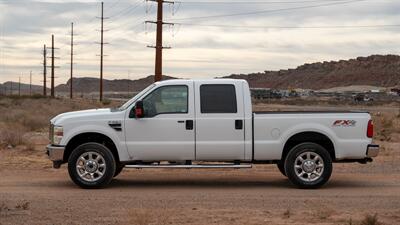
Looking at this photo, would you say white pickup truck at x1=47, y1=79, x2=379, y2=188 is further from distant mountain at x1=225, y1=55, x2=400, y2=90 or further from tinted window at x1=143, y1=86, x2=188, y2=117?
distant mountain at x1=225, y1=55, x2=400, y2=90

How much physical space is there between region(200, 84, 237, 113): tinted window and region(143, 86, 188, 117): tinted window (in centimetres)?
33

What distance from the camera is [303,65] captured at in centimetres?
19950

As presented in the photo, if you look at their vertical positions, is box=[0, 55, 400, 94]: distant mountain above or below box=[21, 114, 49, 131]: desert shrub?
above

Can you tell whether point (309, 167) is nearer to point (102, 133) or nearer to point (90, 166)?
point (102, 133)

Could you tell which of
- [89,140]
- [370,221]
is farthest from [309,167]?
[89,140]

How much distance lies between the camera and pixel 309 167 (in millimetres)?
12648

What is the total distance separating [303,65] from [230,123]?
18992 centimetres

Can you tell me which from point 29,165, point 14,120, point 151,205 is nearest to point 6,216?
point 151,205

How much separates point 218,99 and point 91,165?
2634mm

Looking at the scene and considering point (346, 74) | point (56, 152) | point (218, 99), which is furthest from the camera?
point (346, 74)

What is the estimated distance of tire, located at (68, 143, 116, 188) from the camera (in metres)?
12.4

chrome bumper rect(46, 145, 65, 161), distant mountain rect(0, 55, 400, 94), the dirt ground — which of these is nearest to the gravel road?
the dirt ground

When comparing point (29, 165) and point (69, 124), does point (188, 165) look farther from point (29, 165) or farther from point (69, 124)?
point (29, 165)

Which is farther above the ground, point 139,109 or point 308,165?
point 139,109
